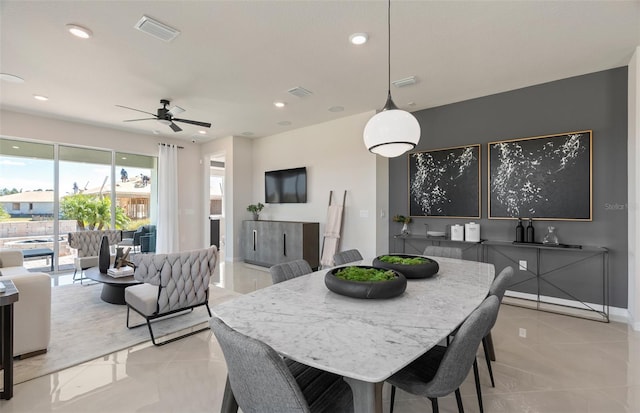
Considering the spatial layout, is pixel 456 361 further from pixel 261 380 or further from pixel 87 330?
pixel 87 330

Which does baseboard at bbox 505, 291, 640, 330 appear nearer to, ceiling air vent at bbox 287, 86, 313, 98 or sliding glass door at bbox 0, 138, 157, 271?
ceiling air vent at bbox 287, 86, 313, 98

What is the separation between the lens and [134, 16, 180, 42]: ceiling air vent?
2498 millimetres

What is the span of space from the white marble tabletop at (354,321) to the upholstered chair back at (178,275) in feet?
4.66

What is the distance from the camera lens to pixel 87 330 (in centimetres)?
300

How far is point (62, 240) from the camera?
5.56m

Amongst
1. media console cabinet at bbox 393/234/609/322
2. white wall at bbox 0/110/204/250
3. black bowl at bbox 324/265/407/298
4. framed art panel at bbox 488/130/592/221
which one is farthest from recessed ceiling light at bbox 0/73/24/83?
framed art panel at bbox 488/130/592/221

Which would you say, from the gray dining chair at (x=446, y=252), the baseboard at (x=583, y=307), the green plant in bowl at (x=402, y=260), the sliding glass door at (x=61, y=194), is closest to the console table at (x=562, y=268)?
the baseboard at (x=583, y=307)

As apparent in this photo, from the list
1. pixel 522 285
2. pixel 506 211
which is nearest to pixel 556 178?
pixel 506 211

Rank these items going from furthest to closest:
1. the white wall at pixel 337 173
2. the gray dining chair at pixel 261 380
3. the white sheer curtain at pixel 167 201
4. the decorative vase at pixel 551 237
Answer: the white sheer curtain at pixel 167 201
the white wall at pixel 337 173
the decorative vase at pixel 551 237
the gray dining chair at pixel 261 380

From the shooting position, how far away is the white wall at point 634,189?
9.84 ft

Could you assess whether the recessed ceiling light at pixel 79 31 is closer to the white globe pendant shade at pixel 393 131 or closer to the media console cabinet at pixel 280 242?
the white globe pendant shade at pixel 393 131

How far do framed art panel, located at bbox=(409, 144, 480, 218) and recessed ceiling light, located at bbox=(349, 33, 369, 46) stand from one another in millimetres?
2387

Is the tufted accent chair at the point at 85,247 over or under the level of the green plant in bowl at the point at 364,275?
under

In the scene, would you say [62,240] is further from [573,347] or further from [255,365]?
[573,347]
